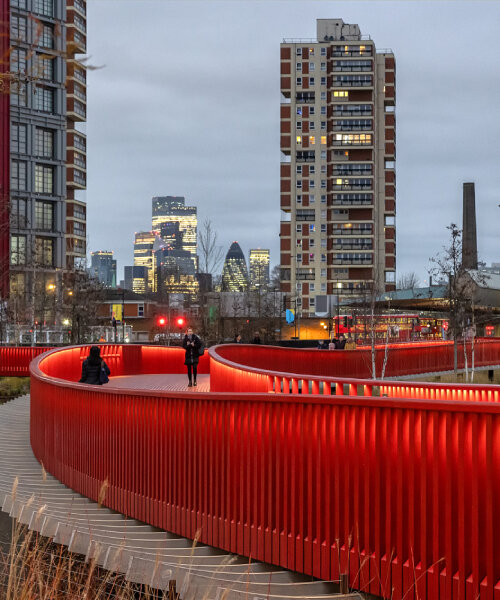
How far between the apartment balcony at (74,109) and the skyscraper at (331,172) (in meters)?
31.0

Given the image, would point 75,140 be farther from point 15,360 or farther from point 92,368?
point 92,368

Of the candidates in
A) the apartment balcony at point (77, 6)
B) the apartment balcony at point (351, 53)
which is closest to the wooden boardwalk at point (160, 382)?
the apartment balcony at point (77, 6)

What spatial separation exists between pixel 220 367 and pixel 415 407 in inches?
450

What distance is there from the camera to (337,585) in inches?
243

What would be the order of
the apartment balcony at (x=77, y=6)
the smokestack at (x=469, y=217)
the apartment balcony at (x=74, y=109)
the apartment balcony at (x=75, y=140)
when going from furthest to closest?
the smokestack at (x=469, y=217), the apartment balcony at (x=75, y=140), the apartment balcony at (x=74, y=109), the apartment balcony at (x=77, y=6)

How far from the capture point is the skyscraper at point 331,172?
11044cm

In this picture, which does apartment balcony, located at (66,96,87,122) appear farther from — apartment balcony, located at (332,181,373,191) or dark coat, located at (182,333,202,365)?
dark coat, located at (182,333,202,365)

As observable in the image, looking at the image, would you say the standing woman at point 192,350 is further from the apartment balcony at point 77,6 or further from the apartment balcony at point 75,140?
the apartment balcony at point 77,6

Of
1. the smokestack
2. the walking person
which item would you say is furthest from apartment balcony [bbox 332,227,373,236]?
the walking person

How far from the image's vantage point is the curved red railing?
539cm

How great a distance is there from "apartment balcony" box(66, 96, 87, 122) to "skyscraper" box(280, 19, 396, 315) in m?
31.0

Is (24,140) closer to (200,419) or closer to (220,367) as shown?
(220,367)

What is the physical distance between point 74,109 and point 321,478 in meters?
93.1

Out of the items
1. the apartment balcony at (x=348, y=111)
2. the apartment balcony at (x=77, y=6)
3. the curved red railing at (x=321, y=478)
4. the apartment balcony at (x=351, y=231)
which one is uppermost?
the apartment balcony at (x=77, y=6)
